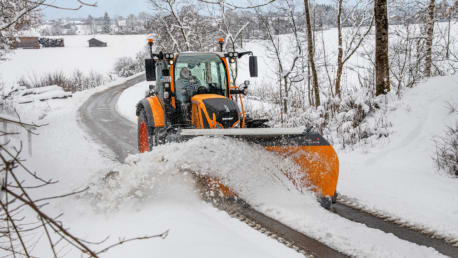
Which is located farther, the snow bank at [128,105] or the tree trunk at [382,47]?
the snow bank at [128,105]

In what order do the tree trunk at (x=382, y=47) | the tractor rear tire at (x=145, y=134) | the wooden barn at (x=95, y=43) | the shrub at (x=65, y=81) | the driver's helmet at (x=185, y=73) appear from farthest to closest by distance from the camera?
the wooden barn at (x=95, y=43) < the shrub at (x=65, y=81) < the tree trunk at (x=382, y=47) < the tractor rear tire at (x=145, y=134) < the driver's helmet at (x=185, y=73)

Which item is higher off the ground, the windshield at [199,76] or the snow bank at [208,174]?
the windshield at [199,76]

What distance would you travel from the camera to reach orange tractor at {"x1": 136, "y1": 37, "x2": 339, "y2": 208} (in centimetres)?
419

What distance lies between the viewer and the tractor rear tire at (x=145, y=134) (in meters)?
6.20

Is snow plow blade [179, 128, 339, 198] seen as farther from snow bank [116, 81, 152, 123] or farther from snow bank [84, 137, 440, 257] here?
snow bank [116, 81, 152, 123]

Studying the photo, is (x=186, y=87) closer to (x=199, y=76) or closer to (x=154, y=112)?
(x=199, y=76)

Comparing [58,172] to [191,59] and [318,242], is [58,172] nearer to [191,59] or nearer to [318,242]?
[191,59]

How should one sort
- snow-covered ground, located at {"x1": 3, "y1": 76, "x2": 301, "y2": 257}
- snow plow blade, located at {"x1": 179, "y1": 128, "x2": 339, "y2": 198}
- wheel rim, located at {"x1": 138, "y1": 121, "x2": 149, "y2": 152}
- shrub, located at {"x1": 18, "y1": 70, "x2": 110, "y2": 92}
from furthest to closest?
shrub, located at {"x1": 18, "y1": 70, "x2": 110, "y2": 92}, wheel rim, located at {"x1": 138, "y1": 121, "x2": 149, "y2": 152}, snow plow blade, located at {"x1": 179, "y1": 128, "x2": 339, "y2": 198}, snow-covered ground, located at {"x1": 3, "y1": 76, "x2": 301, "y2": 257}

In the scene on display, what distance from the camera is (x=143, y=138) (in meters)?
6.99

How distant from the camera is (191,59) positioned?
5.78m

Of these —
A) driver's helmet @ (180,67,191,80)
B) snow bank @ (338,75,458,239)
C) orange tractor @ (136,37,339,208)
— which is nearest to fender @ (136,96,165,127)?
orange tractor @ (136,37,339,208)

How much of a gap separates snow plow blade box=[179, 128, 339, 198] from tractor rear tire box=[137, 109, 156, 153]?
2076 millimetres

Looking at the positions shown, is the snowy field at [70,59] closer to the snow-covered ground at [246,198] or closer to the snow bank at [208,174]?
the snow bank at [208,174]

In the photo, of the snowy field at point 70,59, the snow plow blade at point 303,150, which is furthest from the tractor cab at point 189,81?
the snowy field at point 70,59
